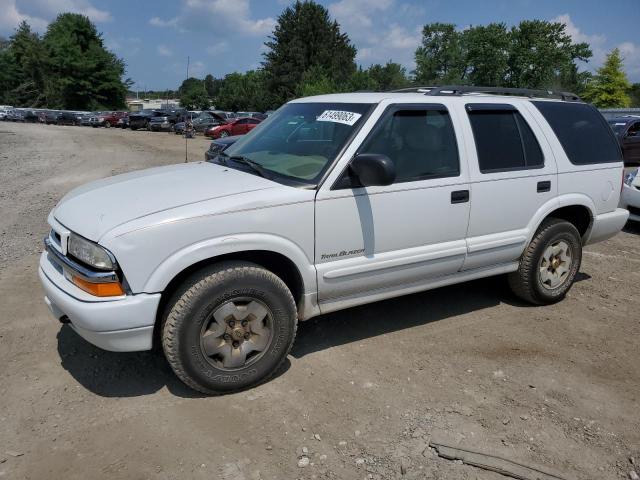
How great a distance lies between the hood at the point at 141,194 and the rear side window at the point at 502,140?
1.80m

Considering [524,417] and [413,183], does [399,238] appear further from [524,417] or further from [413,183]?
[524,417]

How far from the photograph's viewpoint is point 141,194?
3.29m

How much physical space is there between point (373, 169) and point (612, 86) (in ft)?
194

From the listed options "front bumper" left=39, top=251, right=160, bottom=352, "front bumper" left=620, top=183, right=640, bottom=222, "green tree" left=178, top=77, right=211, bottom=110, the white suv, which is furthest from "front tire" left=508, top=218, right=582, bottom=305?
"green tree" left=178, top=77, right=211, bottom=110

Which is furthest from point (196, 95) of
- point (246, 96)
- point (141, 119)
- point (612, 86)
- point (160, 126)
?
point (612, 86)

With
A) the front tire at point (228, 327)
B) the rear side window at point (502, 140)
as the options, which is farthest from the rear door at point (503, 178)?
the front tire at point (228, 327)

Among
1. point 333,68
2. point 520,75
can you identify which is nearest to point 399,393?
point 333,68

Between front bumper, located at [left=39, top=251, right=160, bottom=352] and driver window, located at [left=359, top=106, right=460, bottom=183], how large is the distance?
1736 mm

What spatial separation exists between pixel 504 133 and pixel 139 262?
3032 millimetres

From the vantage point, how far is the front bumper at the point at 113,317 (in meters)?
2.87

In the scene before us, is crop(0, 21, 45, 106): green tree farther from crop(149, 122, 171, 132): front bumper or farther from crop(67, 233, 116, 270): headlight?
crop(67, 233, 116, 270): headlight

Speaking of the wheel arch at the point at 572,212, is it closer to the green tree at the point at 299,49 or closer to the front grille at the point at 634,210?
the front grille at the point at 634,210

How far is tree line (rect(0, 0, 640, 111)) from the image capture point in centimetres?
5912

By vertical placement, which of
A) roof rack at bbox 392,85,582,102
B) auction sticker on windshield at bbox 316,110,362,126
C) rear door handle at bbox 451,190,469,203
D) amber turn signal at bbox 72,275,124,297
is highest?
roof rack at bbox 392,85,582,102
